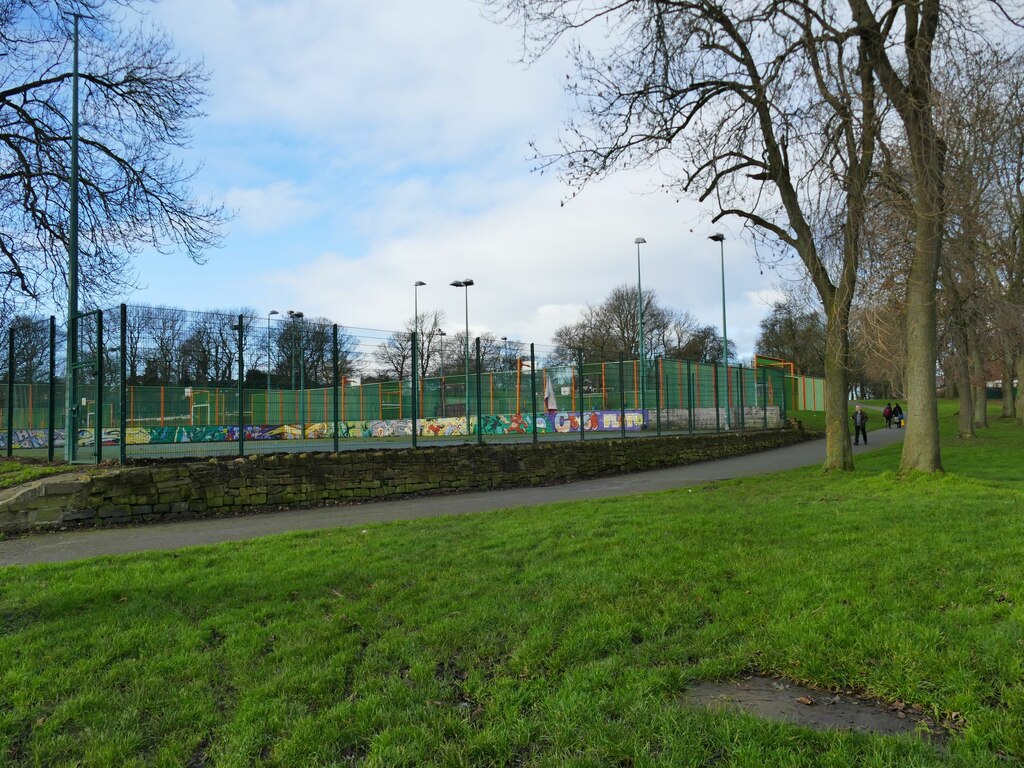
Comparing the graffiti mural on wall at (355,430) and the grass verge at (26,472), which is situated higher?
the graffiti mural on wall at (355,430)

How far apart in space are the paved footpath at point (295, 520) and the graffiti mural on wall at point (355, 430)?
2.02 metres

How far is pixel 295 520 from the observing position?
10102mm

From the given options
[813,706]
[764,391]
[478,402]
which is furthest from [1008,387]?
[813,706]

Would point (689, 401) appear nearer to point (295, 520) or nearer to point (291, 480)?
point (291, 480)

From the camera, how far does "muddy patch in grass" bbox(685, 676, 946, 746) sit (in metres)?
3.17

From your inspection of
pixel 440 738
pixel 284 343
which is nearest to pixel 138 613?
pixel 440 738

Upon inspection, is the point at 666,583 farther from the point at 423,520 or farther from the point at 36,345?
the point at 36,345

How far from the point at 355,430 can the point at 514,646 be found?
1146 cm

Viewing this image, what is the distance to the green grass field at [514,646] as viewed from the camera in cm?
310

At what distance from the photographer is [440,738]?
125 inches

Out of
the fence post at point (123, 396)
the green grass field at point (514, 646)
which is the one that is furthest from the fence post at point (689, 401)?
the fence post at point (123, 396)

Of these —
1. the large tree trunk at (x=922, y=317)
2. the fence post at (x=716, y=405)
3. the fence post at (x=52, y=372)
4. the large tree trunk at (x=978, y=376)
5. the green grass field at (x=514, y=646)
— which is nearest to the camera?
the green grass field at (x=514, y=646)

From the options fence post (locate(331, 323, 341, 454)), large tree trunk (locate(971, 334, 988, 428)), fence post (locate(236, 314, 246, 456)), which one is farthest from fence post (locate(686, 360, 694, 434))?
fence post (locate(236, 314, 246, 456))

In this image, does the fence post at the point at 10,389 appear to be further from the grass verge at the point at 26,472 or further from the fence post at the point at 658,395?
the fence post at the point at 658,395
